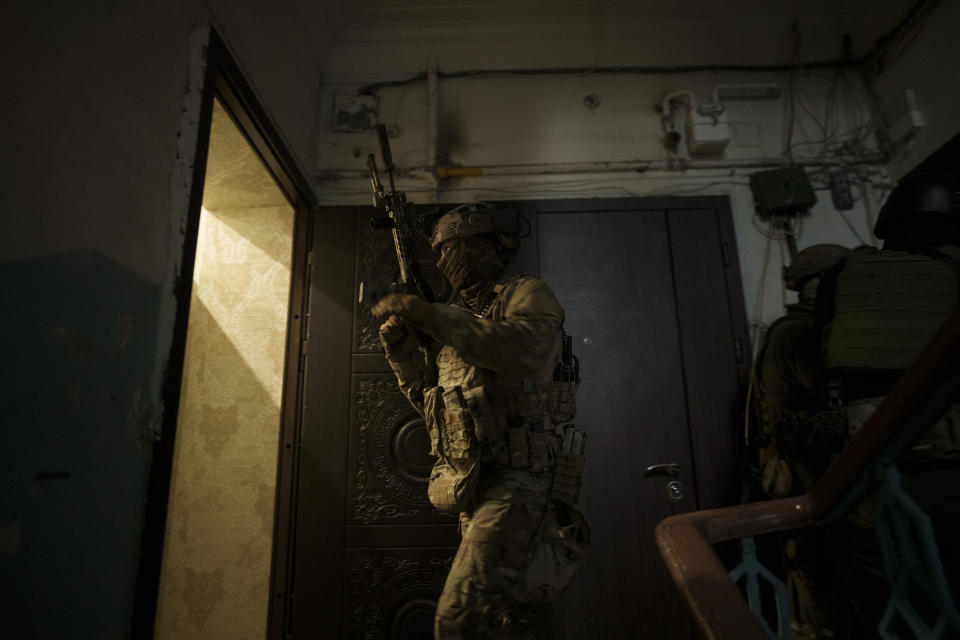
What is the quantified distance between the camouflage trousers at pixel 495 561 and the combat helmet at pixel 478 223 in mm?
924

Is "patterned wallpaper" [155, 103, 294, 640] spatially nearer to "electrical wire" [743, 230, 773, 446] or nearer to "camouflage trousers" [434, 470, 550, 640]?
"camouflage trousers" [434, 470, 550, 640]

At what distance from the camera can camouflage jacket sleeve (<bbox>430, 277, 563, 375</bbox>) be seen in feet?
5.34

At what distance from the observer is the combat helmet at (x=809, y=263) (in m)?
2.42

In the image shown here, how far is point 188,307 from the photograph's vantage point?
4.91ft

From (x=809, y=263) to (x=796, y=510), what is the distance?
2053 millimetres

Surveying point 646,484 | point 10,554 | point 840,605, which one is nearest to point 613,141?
point 646,484

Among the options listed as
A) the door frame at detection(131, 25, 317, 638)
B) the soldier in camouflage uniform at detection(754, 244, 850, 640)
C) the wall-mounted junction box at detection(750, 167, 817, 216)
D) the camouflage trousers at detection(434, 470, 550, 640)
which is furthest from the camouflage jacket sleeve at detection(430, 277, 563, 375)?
the wall-mounted junction box at detection(750, 167, 817, 216)

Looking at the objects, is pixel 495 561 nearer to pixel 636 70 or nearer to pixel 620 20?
pixel 636 70

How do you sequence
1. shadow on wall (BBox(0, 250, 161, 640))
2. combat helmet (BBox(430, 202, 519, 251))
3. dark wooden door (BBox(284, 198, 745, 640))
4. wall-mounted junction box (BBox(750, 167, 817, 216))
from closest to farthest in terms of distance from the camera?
1. shadow on wall (BBox(0, 250, 161, 640))
2. combat helmet (BBox(430, 202, 519, 251))
3. dark wooden door (BBox(284, 198, 745, 640))
4. wall-mounted junction box (BBox(750, 167, 817, 216))

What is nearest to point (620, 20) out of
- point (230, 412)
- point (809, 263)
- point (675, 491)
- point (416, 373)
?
point (809, 263)

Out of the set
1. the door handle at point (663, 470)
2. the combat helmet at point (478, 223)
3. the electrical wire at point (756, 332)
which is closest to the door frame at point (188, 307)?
the combat helmet at point (478, 223)

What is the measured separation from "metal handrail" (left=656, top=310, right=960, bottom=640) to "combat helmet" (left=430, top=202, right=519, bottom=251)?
134 cm

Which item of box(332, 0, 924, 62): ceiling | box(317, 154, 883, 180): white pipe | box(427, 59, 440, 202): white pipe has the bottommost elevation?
box(317, 154, 883, 180): white pipe

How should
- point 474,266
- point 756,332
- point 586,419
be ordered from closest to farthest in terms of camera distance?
point 474,266
point 586,419
point 756,332
